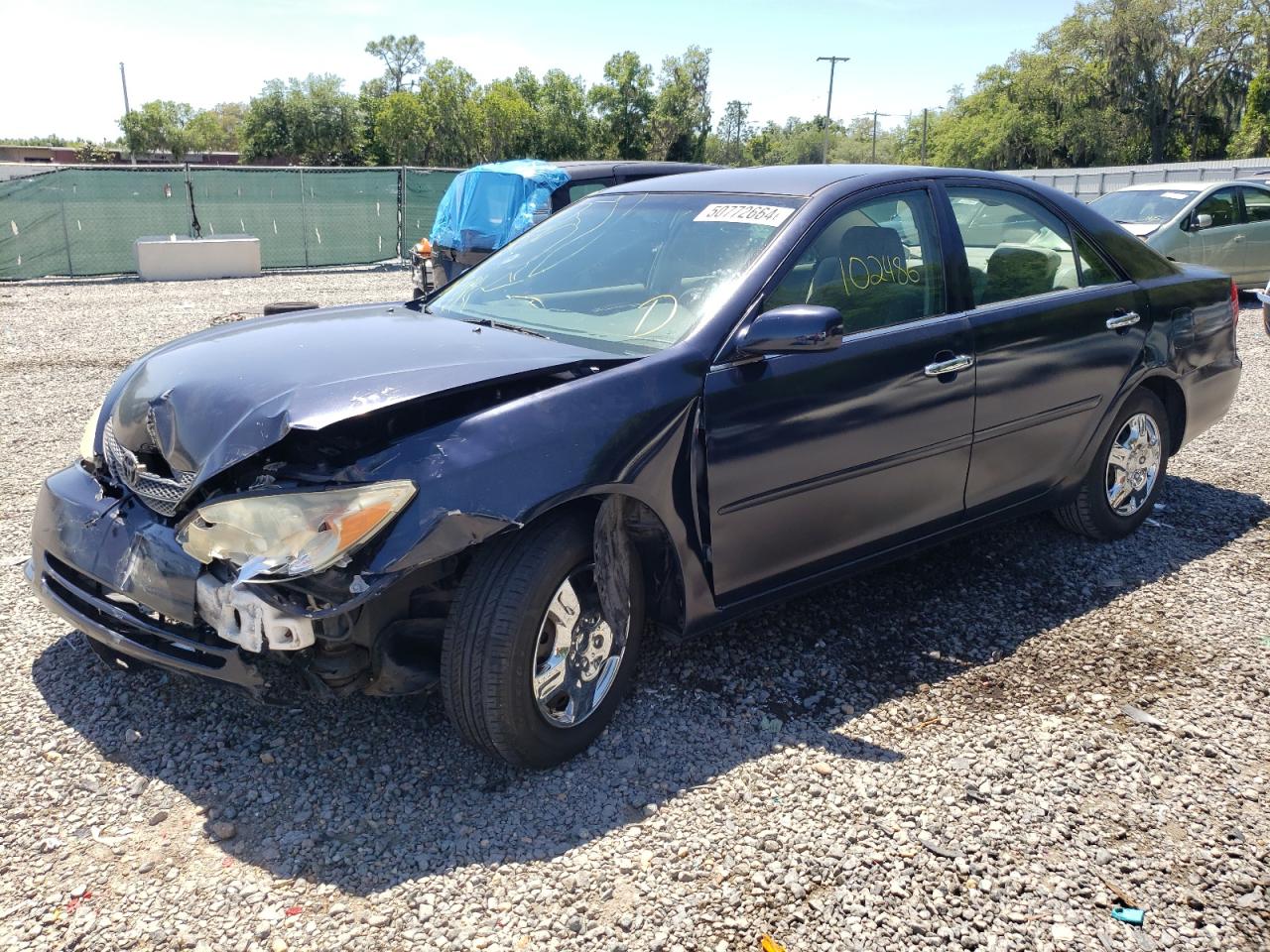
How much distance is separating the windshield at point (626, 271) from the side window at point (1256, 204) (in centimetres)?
1147

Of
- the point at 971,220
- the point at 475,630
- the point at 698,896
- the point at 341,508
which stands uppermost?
the point at 971,220

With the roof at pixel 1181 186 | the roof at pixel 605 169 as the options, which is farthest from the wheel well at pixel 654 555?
the roof at pixel 1181 186

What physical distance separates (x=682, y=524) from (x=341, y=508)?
3.38ft

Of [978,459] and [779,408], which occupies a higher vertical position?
[779,408]

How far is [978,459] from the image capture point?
3922 mm

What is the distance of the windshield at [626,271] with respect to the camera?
336 cm

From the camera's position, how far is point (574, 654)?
9.64 ft

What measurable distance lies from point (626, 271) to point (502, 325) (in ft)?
1.65

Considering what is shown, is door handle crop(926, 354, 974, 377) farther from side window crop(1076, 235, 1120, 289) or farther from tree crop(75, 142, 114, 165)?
tree crop(75, 142, 114, 165)

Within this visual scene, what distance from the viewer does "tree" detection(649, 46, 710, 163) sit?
253 ft

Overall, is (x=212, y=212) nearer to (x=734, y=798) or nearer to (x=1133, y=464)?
(x=1133, y=464)

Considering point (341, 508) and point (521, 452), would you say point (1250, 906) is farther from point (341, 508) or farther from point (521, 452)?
point (341, 508)

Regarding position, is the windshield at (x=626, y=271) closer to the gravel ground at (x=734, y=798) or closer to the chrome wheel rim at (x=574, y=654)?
the chrome wheel rim at (x=574, y=654)

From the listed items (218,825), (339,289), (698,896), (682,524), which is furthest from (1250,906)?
(339,289)
